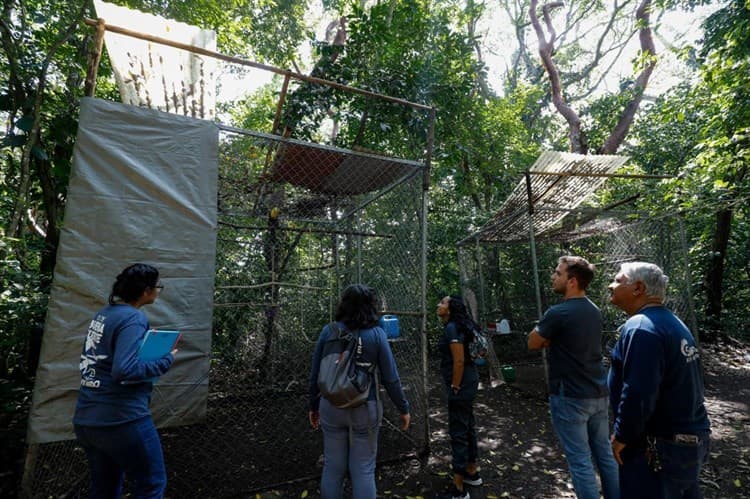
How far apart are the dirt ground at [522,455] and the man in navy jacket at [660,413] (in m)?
1.74

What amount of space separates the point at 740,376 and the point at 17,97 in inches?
461

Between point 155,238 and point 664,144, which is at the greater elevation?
point 664,144

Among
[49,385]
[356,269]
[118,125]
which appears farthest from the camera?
[356,269]

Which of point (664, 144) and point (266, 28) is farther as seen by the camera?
point (664, 144)

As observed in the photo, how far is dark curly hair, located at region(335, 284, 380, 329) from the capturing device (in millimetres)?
2625

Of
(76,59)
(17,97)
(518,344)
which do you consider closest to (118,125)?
(17,97)

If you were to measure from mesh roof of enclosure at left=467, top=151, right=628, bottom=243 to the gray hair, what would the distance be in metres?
3.32

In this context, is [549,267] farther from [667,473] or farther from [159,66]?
[159,66]

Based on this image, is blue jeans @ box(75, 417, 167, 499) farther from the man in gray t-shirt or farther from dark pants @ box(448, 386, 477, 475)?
the man in gray t-shirt

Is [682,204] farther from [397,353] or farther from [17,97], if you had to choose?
[17,97]

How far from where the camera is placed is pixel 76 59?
5.09 m

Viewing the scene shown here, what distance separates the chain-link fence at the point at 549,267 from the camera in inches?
284

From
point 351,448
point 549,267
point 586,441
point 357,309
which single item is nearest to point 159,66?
point 357,309

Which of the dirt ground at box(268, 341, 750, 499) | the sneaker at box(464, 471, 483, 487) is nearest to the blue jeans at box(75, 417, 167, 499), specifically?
the dirt ground at box(268, 341, 750, 499)
